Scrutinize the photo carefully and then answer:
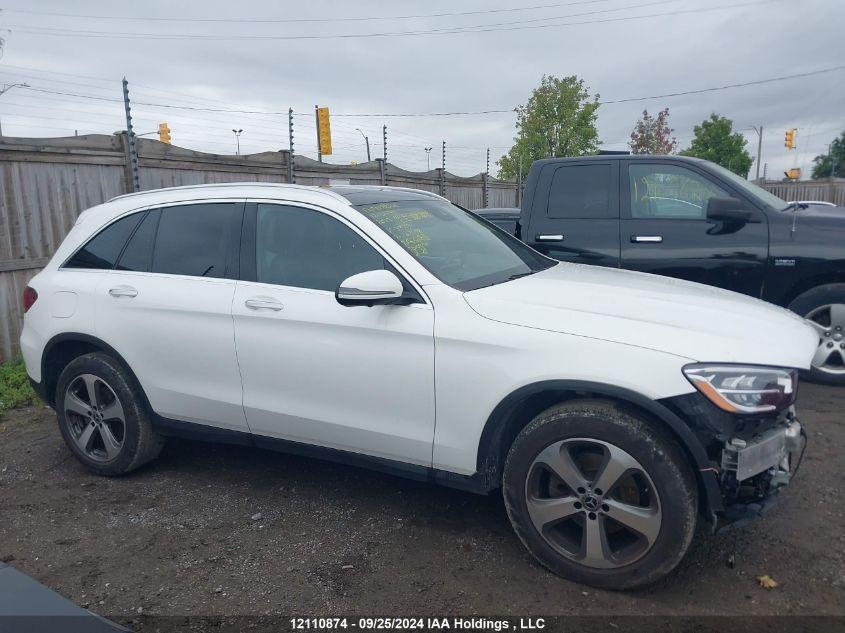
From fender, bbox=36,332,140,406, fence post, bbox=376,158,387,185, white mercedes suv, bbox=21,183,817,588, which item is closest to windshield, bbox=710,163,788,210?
white mercedes suv, bbox=21,183,817,588

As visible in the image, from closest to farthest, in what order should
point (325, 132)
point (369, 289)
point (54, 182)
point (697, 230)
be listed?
point (369, 289) < point (697, 230) < point (54, 182) < point (325, 132)

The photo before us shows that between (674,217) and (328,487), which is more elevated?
(674,217)

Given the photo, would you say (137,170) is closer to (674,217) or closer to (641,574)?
(674,217)

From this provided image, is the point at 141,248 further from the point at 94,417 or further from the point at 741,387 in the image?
the point at 741,387

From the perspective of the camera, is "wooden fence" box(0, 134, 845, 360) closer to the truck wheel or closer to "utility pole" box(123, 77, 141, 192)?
"utility pole" box(123, 77, 141, 192)

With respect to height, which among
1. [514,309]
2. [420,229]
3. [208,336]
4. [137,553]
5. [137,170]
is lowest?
[137,553]

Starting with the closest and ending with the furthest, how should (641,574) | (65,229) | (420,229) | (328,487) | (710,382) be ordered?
(710,382) → (641,574) → (420,229) → (328,487) → (65,229)

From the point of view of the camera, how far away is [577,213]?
19.7 feet

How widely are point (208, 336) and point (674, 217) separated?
3945mm

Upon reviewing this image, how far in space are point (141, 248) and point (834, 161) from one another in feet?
276

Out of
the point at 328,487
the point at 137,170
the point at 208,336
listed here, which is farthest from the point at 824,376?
the point at 137,170

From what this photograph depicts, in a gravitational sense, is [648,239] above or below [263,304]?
above

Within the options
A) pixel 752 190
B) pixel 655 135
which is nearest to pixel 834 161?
pixel 655 135

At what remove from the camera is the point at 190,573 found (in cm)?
322
